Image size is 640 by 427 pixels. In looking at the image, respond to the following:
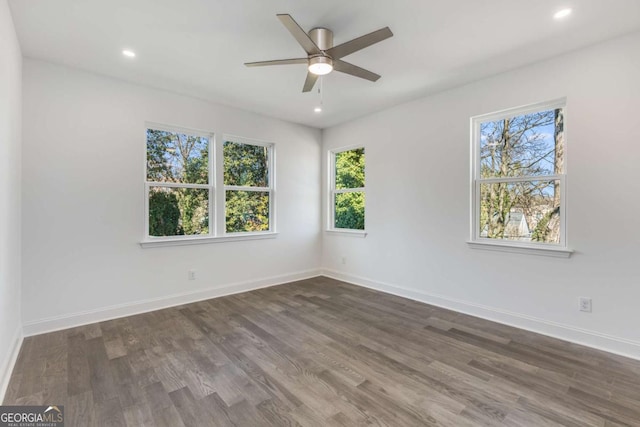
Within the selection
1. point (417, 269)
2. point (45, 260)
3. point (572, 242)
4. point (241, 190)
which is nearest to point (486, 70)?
point (572, 242)

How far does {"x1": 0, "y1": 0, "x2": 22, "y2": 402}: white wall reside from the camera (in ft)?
6.60

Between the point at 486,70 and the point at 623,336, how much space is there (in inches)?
106

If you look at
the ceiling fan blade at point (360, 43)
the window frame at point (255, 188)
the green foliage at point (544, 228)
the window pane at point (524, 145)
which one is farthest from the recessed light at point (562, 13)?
the window frame at point (255, 188)

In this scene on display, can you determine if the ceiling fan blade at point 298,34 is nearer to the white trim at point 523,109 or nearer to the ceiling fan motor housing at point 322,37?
the ceiling fan motor housing at point 322,37

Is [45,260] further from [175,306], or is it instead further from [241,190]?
[241,190]

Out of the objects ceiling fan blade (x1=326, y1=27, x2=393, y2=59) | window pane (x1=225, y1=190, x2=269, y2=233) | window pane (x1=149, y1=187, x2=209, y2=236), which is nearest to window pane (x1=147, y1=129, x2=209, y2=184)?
window pane (x1=149, y1=187, x2=209, y2=236)

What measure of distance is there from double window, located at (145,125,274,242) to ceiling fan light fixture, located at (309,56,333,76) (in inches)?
87.8

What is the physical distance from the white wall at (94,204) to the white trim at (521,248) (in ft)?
10.6

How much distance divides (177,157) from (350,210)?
8.78 ft

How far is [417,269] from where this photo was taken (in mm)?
3934

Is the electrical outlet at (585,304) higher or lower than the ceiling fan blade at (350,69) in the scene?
lower

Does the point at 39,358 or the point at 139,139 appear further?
the point at 139,139

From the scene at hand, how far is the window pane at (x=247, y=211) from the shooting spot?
431 centimetres

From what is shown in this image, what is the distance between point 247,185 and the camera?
4500 mm
